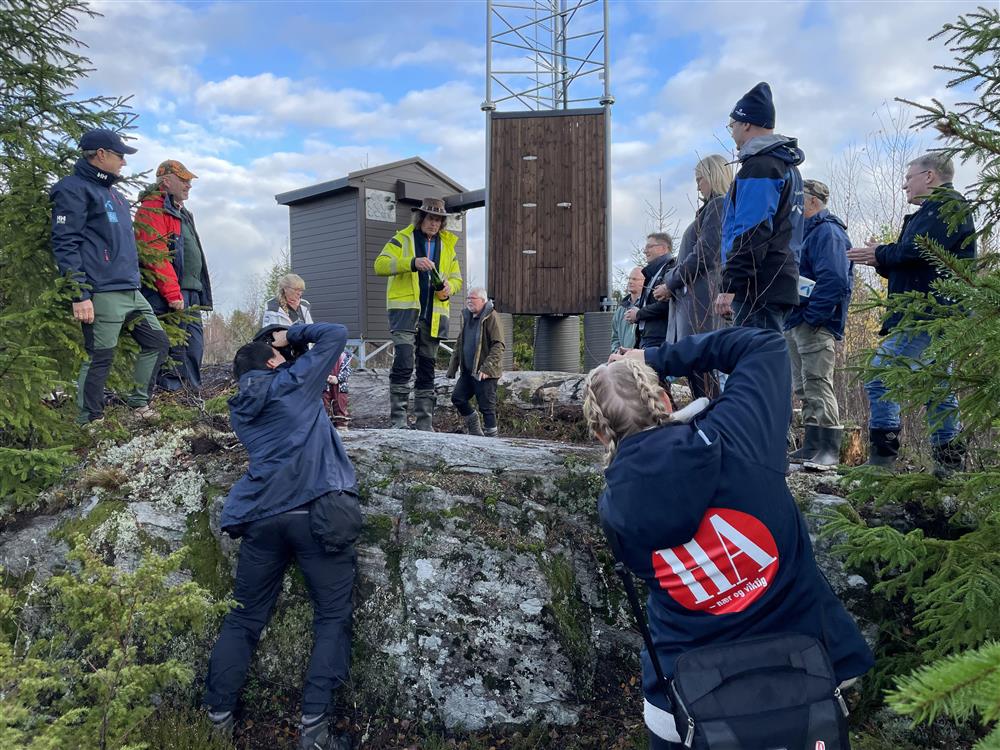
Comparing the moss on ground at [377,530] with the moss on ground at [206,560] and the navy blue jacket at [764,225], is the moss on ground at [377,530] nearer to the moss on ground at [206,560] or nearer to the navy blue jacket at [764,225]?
the moss on ground at [206,560]

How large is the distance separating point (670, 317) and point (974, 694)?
4299 mm

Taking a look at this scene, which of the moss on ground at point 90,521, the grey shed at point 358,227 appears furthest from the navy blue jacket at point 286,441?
the grey shed at point 358,227

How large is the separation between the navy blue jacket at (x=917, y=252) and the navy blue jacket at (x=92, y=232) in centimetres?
534

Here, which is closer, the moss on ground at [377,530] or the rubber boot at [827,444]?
the moss on ground at [377,530]

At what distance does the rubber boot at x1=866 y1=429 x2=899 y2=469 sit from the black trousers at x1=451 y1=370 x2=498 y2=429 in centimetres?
387

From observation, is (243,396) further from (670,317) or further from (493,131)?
(493,131)

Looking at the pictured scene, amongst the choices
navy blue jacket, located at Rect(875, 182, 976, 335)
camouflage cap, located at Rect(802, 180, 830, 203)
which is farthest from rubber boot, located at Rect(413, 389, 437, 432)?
navy blue jacket, located at Rect(875, 182, 976, 335)

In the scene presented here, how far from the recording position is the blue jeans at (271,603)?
12.4ft

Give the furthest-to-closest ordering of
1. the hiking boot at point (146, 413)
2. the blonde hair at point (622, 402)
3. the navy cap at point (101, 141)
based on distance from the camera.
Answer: the hiking boot at point (146, 413)
the navy cap at point (101, 141)
the blonde hair at point (622, 402)

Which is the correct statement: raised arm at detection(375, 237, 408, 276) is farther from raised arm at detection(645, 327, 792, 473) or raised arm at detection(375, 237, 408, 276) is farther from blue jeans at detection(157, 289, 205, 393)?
raised arm at detection(645, 327, 792, 473)

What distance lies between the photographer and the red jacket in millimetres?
6094

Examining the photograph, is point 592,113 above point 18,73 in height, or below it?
above

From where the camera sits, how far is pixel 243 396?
3961mm

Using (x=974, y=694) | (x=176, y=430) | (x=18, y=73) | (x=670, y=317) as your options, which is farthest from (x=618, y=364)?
(x=18, y=73)
